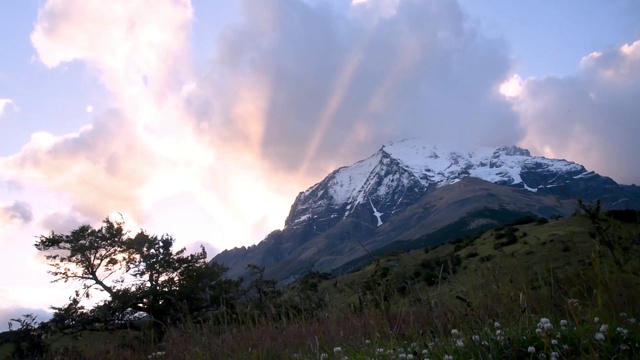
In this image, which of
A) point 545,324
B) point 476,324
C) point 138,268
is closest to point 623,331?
point 545,324

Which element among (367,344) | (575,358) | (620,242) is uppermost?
(620,242)

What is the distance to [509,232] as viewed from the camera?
38.6 metres

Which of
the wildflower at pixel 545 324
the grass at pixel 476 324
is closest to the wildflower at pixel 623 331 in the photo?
the grass at pixel 476 324

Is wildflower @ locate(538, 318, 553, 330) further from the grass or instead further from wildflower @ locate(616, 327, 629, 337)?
wildflower @ locate(616, 327, 629, 337)

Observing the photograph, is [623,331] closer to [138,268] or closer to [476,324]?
[476,324]

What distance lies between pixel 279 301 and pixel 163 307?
1788 cm

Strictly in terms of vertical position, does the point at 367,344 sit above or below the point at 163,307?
below

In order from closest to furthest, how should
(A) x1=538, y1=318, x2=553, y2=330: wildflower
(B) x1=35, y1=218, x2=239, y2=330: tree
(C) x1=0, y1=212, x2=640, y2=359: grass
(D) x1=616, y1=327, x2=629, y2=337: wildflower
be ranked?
(A) x1=538, y1=318, x2=553, y2=330: wildflower, (D) x1=616, y1=327, x2=629, y2=337: wildflower, (C) x1=0, y1=212, x2=640, y2=359: grass, (B) x1=35, y1=218, x2=239, y2=330: tree

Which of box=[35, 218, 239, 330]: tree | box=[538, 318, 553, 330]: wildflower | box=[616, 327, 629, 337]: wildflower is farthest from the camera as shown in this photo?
box=[35, 218, 239, 330]: tree

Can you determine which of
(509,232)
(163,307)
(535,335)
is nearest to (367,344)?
(535,335)

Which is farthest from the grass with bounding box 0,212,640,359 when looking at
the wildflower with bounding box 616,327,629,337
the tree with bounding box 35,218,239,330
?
the tree with bounding box 35,218,239,330

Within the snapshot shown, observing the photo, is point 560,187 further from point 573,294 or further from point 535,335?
point 535,335

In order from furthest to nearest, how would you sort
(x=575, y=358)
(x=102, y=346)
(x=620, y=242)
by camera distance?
(x=102, y=346) < (x=620, y=242) < (x=575, y=358)

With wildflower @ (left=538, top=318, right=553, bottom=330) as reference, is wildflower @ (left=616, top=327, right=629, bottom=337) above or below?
below
